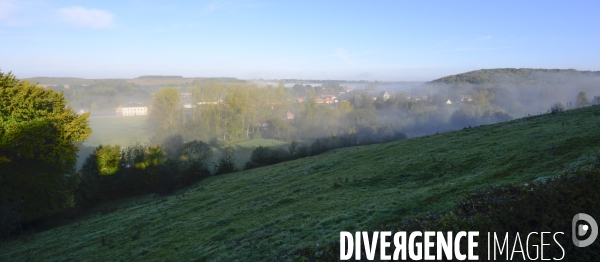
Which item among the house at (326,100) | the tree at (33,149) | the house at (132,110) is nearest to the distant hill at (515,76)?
the house at (326,100)

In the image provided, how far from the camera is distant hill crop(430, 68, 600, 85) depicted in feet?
381

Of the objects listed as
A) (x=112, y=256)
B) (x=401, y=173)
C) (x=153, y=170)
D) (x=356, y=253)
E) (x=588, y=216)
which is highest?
(x=588, y=216)

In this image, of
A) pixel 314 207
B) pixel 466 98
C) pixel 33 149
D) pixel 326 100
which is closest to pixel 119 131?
pixel 33 149

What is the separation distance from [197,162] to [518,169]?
3875 cm

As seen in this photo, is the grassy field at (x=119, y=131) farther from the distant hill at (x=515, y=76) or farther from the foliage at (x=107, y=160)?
the distant hill at (x=515, y=76)

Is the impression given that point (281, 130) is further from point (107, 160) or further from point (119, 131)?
point (107, 160)

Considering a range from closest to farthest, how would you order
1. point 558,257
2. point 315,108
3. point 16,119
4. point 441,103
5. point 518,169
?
point 558,257 → point 518,169 → point 16,119 → point 315,108 → point 441,103

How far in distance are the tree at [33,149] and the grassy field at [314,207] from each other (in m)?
4.24

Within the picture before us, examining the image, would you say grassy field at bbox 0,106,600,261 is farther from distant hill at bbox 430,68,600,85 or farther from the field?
distant hill at bbox 430,68,600,85

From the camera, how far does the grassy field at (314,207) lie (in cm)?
1006

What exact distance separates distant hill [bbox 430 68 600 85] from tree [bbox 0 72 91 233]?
12828 cm

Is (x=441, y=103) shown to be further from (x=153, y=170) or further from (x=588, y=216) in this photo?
(x=588, y=216)

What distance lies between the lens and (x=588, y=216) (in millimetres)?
5707

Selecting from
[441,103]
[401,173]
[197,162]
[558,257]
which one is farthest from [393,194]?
[441,103]
